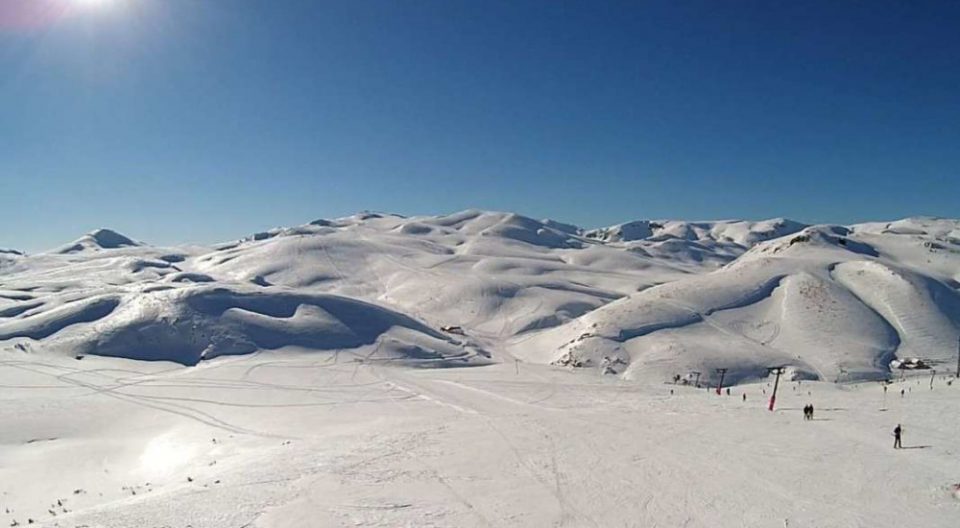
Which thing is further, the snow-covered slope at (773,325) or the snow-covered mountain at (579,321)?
the snow-covered mountain at (579,321)

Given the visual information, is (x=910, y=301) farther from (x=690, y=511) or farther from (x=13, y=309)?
(x=13, y=309)

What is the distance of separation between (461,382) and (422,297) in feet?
182

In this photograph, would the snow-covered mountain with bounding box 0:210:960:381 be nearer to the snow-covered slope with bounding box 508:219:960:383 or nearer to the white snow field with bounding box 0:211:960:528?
the snow-covered slope with bounding box 508:219:960:383

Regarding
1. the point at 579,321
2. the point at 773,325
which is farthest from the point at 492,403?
the point at 773,325

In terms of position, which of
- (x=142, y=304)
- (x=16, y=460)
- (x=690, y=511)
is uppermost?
(x=142, y=304)

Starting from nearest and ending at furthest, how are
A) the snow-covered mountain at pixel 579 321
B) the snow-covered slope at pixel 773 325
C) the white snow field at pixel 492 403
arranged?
the white snow field at pixel 492 403 < the snow-covered slope at pixel 773 325 < the snow-covered mountain at pixel 579 321

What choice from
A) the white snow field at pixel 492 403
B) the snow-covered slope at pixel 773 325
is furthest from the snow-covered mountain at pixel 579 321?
the white snow field at pixel 492 403

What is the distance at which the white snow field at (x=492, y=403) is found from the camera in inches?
782

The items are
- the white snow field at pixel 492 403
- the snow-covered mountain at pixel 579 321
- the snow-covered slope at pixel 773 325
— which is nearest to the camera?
the white snow field at pixel 492 403

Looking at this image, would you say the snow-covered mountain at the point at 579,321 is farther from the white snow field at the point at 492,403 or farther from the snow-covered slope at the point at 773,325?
the white snow field at the point at 492,403

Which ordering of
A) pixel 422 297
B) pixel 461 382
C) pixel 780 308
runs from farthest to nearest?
pixel 422 297
pixel 780 308
pixel 461 382

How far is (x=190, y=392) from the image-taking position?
4506 cm

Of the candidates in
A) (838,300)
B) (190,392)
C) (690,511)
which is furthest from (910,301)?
(190,392)

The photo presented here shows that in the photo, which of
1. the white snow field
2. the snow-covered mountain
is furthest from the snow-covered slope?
the white snow field
